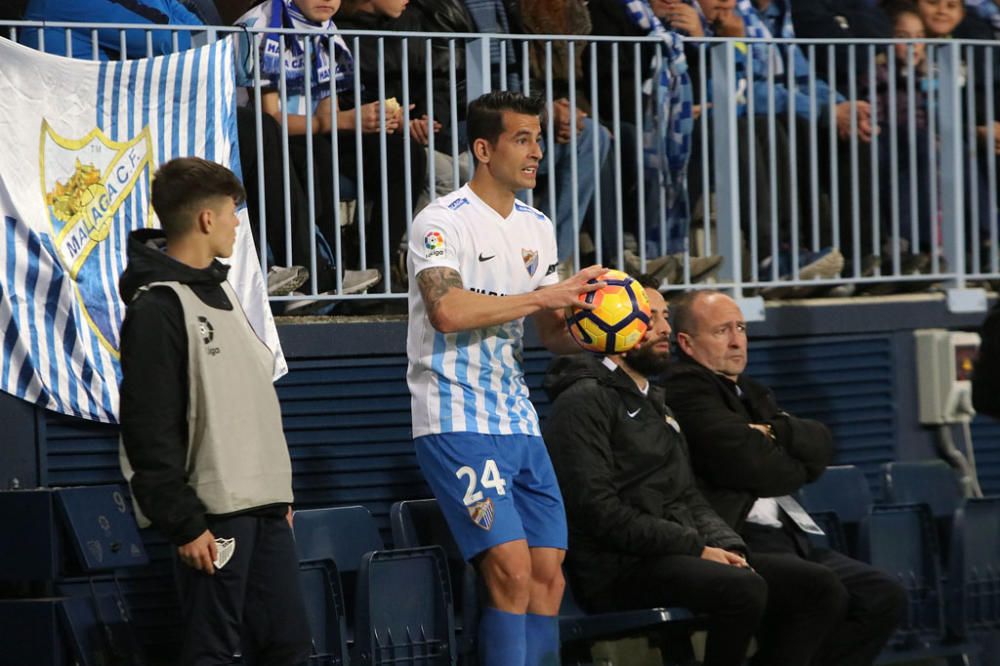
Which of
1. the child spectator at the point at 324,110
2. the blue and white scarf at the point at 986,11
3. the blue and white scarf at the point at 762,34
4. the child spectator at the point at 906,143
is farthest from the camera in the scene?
the blue and white scarf at the point at 986,11

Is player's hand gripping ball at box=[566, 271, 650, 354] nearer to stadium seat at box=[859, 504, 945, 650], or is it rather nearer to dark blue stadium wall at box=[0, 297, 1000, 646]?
dark blue stadium wall at box=[0, 297, 1000, 646]

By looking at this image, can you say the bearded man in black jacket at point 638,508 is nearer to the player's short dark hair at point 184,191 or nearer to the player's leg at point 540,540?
the player's leg at point 540,540

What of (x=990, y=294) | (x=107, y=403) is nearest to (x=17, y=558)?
(x=107, y=403)

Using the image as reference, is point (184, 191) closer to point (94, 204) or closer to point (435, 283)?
point (435, 283)

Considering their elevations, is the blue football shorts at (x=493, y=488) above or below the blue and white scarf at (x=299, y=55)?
below

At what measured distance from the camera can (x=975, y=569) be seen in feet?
27.8

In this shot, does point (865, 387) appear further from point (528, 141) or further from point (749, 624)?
point (528, 141)

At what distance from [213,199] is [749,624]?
2913mm

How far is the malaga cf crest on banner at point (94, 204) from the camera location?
23.4 ft

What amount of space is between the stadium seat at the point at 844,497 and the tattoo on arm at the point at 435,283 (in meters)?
2.75

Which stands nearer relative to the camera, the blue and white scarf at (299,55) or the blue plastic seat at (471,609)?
the blue plastic seat at (471,609)

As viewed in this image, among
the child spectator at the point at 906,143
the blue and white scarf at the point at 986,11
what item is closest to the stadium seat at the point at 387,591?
the child spectator at the point at 906,143

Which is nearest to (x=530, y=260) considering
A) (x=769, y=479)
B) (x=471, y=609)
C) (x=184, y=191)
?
(x=471, y=609)

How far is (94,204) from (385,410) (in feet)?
5.22
